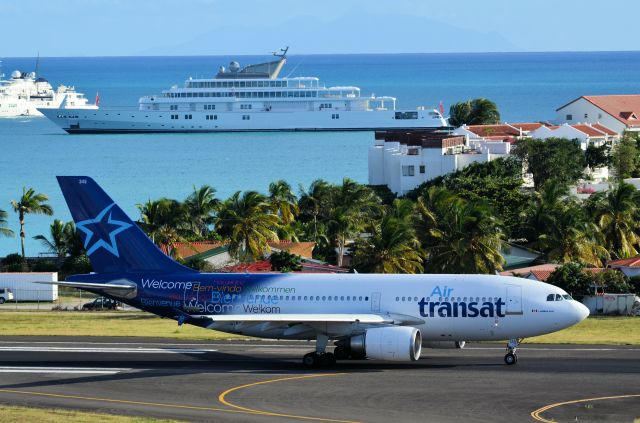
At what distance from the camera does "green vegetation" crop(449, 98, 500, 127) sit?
18888 cm

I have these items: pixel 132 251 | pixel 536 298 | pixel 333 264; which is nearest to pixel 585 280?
pixel 333 264

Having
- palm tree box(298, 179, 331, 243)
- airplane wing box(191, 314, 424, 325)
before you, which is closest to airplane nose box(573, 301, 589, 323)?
airplane wing box(191, 314, 424, 325)

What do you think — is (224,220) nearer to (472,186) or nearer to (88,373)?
(472,186)

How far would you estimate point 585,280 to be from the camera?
69.6 metres

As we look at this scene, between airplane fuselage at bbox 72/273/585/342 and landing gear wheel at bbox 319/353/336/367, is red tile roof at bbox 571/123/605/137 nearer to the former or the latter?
airplane fuselage at bbox 72/273/585/342

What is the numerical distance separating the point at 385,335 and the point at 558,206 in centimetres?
4373

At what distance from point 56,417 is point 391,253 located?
38.4 meters

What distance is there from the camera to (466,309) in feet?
140

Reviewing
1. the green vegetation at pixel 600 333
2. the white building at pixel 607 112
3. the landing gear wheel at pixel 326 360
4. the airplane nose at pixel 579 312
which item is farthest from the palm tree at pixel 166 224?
the white building at pixel 607 112

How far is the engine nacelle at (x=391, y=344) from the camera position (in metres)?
41.2

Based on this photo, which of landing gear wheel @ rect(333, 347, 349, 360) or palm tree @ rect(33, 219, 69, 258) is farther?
palm tree @ rect(33, 219, 69, 258)

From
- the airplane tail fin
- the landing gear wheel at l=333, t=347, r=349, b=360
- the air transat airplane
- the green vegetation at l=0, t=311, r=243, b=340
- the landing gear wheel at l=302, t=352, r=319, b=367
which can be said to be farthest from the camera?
the green vegetation at l=0, t=311, r=243, b=340

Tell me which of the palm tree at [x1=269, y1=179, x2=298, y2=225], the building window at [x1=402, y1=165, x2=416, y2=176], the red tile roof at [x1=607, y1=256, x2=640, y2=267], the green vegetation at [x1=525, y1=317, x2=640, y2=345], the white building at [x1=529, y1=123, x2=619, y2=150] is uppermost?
the white building at [x1=529, y1=123, x2=619, y2=150]

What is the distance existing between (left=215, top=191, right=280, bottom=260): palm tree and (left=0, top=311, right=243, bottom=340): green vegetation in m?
12.6
